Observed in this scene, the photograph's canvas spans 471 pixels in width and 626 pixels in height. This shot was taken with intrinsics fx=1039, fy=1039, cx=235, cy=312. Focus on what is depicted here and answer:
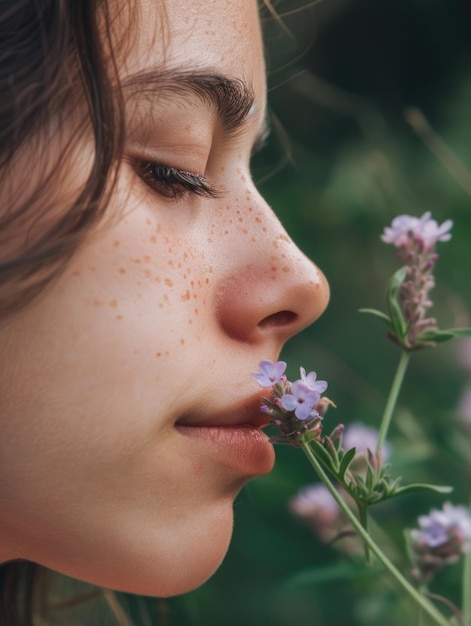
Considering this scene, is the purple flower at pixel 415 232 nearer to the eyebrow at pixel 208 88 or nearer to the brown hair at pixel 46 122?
the eyebrow at pixel 208 88

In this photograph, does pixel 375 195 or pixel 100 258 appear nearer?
pixel 100 258

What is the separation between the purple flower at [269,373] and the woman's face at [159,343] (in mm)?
32

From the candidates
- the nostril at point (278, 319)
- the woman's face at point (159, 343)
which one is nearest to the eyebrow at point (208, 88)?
the woman's face at point (159, 343)

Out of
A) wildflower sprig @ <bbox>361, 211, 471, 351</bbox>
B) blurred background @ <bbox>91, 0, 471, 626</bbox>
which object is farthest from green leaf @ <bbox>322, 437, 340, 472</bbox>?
blurred background @ <bbox>91, 0, 471, 626</bbox>

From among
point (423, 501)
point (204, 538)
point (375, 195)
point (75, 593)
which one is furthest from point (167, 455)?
point (375, 195)

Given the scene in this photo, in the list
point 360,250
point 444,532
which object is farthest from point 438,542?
point 360,250

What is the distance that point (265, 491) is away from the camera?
61.3 inches

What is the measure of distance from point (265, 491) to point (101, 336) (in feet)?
2.96

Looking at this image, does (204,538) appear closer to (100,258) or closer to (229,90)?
(100,258)

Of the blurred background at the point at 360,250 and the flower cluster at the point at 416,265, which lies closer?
the flower cluster at the point at 416,265

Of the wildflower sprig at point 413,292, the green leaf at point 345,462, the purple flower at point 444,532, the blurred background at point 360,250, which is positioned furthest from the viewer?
the blurred background at point 360,250

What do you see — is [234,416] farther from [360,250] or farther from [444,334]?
[360,250]

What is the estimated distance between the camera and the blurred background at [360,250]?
4.46 feet

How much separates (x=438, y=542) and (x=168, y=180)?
0.39 meters
